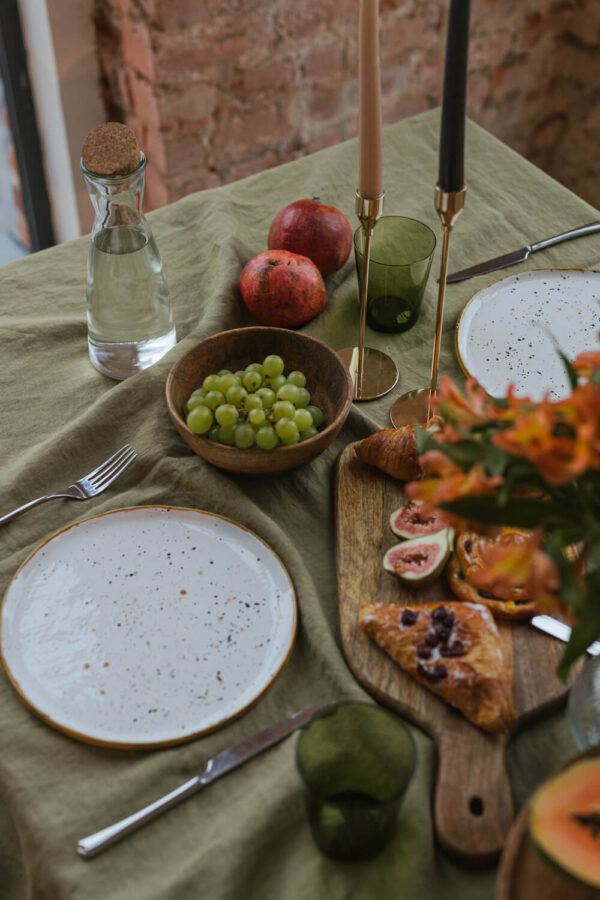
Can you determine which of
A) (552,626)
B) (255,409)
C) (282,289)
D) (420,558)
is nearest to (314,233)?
(282,289)

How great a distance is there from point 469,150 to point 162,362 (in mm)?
796

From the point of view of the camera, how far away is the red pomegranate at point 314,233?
1.29 meters

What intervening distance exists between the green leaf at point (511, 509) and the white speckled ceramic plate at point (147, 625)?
31cm

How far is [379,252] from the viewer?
1257 millimetres

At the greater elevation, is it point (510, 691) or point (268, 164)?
point (510, 691)

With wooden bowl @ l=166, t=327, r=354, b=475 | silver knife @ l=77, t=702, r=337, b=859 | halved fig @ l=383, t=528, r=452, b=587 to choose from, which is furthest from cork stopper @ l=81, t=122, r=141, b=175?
silver knife @ l=77, t=702, r=337, b=859

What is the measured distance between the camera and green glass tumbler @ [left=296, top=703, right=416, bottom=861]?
0.66 meters

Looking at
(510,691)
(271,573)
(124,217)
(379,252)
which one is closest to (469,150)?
(379,252)

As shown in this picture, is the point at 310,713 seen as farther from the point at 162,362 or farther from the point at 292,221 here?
the point at 292,221

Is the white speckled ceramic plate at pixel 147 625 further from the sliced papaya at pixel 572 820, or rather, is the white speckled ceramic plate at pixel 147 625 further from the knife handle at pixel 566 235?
the knife handle at pixel 566 235

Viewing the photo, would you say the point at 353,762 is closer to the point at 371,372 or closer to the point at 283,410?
the point at 283,410

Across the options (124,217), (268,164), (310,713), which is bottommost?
(268,164)

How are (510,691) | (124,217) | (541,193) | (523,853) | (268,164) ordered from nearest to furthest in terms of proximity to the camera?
(523,853) < (510,691) < (124,217) < (541,193) < (268,164)

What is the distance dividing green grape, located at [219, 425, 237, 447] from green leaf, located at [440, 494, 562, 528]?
1.35 feet
